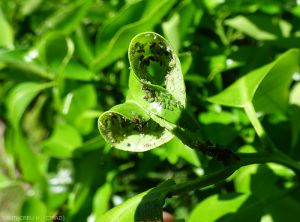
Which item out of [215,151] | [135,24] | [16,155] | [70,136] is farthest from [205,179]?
[16,155]

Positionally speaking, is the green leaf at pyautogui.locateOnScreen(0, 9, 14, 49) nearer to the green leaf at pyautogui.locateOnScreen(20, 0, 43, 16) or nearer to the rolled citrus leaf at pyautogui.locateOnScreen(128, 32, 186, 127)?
the green leaf at pyautogui.locateOnScreen(20, 0, 43, 16)

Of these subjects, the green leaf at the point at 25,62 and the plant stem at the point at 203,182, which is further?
the green leaf at the point at 25,62

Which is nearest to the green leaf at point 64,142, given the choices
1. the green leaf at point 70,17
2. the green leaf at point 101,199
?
the green leaf at point 101,199

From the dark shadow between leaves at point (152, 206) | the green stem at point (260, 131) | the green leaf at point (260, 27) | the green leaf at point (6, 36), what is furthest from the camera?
the green leaf at point (6, 36)

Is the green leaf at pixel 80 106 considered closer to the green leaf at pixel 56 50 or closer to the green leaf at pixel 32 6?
the green leaf at pixel 56 50

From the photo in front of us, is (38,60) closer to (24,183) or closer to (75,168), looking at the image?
(75,168)

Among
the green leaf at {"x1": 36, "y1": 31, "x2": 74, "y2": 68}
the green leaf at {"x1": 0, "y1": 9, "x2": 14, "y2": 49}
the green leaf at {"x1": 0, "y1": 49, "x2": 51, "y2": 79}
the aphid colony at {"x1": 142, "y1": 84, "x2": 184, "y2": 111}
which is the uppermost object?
the green leaf at {"x1": 0, "y1": 9, "x2": 14, "y2": 49}

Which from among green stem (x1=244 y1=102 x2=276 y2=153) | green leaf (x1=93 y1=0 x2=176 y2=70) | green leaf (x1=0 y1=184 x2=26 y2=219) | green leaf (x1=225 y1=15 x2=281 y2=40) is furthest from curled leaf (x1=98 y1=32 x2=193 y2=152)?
green leaf (x1=0 y1=184 x2=26 y2=219)
